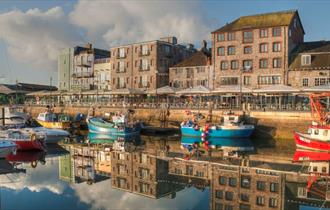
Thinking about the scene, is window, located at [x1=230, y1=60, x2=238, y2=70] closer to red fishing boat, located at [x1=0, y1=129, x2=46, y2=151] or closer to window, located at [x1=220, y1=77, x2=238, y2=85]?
window, located at [x1=220, y1=77, x2=238, y2=85]

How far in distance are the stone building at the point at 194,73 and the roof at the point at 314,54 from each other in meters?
13.5

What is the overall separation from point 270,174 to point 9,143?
20.0 m

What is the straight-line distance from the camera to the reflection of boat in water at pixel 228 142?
39.1 metres

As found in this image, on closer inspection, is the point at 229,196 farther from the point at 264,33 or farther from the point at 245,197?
the point at 264,33

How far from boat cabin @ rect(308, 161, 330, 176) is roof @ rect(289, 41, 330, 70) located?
26.9 meters

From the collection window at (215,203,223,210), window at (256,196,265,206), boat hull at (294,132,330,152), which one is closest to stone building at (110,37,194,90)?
boat hull at (294,132,330,152)

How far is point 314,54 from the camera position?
5600 cm

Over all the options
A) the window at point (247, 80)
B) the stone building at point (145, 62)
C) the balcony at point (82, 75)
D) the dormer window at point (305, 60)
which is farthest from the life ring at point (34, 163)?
the balcony at point (82, 75)

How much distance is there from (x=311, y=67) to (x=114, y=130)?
28743 mm

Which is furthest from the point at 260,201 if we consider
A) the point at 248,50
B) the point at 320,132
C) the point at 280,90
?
the point at 248,50

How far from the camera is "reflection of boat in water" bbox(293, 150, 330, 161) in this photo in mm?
32094

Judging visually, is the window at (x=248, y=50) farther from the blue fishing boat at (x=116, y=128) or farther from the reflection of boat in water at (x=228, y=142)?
the blue fishing boat at (x=116, y=128)

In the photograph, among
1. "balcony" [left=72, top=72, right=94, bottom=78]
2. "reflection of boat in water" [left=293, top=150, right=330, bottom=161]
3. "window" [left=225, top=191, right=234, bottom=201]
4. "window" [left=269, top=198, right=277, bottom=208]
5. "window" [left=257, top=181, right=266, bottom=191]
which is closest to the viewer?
"window" [left=269, top=198, right=277, bottom=208]

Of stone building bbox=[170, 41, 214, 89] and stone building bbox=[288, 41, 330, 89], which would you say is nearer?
stone building bbox=[288, 41, 330, 89]
